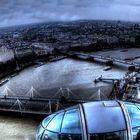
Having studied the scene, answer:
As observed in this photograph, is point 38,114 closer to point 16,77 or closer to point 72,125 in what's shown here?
point 72,125

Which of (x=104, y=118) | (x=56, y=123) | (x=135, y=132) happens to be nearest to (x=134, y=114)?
(x=135, y=132)

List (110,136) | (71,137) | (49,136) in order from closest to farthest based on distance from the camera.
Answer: (110,136) → (71,137) → (49,136)

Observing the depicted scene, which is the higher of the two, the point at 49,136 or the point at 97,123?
the point at 97,123

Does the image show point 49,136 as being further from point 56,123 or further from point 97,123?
point 97,123

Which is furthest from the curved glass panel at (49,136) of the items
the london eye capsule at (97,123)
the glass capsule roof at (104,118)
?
the glass capsule roof at (104,118)

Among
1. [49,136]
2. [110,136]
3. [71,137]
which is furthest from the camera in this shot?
[49,136]

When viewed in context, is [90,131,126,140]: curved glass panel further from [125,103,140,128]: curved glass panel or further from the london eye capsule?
[125,103,140,128]: curved glass panel

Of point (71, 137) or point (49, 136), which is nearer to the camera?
point (71, 137)

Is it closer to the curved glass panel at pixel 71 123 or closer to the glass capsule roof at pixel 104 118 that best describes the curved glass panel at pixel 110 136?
the glass capsule roof at pixel 104 118
